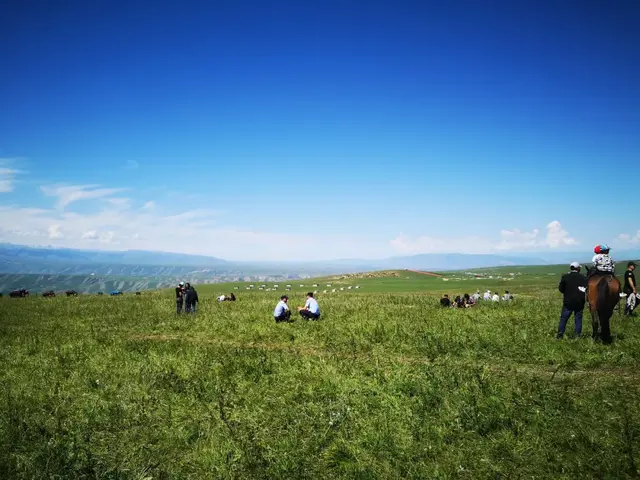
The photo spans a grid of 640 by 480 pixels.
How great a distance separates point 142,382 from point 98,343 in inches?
286

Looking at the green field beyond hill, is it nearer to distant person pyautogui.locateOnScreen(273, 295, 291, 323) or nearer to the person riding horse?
the person riding horse

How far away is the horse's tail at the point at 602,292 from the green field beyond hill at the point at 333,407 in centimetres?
127

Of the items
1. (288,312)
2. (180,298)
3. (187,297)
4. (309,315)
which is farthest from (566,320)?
(180,298)

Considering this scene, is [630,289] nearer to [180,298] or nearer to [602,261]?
[602,261]

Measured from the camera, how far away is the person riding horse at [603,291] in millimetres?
14031

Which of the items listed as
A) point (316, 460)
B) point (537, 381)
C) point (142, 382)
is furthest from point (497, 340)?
point (142, 382)

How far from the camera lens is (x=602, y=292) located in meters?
14.3

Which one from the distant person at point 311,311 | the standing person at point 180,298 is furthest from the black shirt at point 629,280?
the standing person at point 180,298

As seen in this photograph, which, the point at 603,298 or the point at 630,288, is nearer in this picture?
the point at 603,298

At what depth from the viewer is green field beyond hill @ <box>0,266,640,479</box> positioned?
6961 mm

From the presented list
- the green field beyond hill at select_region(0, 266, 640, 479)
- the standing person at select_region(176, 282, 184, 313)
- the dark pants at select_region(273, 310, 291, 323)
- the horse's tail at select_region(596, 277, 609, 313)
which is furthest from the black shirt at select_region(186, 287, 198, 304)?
the horse's tail at select_region(596, 277, 609, 313)

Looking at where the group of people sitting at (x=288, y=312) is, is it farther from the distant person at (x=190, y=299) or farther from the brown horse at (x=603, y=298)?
the brown horse at (x=603, y=298)

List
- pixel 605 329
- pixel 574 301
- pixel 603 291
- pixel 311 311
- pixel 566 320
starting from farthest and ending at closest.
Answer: pixel 311 311 < pixel 574 301 < pixel 566 320 < pixel 603 291 < pixel 605 329

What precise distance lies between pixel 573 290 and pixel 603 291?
1557mm
